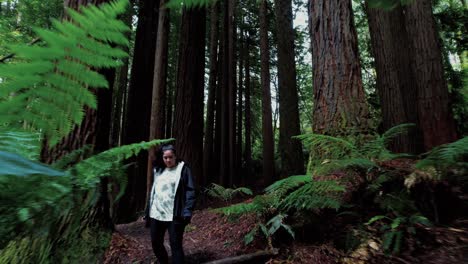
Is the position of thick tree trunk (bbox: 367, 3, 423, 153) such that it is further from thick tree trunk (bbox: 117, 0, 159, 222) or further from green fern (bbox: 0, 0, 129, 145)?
green fern (bbox: 0, 0, 129, 145)

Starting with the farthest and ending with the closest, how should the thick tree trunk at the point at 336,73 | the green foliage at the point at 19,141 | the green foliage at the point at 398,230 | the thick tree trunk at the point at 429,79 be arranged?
the thick tree trunk at the point at 429,79
the thick tree trunk at the point at 336,73
the green foliage at the point at 398,230
the green foliage at the point at 19,141

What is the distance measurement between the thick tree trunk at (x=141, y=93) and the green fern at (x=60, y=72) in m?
7.80

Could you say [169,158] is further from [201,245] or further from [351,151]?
[351,151]

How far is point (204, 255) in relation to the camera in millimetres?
4617

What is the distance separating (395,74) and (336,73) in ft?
15.1

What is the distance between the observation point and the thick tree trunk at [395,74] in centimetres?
744

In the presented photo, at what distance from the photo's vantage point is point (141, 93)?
8750mm

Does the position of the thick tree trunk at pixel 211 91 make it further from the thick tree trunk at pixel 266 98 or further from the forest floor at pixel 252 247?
the forest floor at pixel 252 247

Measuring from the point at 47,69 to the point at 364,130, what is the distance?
3.87m

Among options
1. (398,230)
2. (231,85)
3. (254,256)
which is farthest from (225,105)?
(398,230)

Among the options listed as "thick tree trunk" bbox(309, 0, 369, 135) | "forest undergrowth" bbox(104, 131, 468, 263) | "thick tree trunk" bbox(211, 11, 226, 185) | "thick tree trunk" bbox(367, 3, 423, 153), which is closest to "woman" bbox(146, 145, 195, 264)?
"forest undergrowth" bbox(104, 131, 468, 263)

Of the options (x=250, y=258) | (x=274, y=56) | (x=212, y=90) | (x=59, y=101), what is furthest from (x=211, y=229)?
(x=274, y=56)

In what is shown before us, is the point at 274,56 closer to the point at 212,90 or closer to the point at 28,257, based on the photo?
the point at 212,90

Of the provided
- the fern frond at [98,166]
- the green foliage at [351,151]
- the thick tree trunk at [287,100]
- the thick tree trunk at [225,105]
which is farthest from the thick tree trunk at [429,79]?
the thick tree trunk at [225,105]
